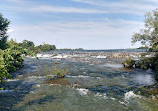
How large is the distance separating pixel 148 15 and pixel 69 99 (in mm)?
19965

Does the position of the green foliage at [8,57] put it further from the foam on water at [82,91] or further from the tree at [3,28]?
the tree at [3,28]

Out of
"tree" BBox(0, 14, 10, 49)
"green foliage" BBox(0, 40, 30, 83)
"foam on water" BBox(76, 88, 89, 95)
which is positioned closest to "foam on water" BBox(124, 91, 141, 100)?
"foam on water" BBox(76, 88, 89, 95)

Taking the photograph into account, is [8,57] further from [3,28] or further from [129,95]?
[3,28]

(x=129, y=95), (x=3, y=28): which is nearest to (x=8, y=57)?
(x=129, y=95)

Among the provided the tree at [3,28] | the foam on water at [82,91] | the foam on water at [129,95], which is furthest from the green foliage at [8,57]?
the tree at [3,28]

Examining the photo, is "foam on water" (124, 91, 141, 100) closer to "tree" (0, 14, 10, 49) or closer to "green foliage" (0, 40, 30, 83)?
"green foliage" (0, 40, 30, 83)

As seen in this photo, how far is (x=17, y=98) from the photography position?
1384 centimetres

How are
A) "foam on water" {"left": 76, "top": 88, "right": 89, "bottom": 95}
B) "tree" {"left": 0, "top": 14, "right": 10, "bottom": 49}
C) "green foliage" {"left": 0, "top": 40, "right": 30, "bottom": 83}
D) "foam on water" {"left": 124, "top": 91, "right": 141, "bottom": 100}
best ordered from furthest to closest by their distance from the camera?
"tree" {"left": 0, "top": 14, "right": 10, "bottom": 49}, "foam on water" {"left": 76, "top": 88, "right": 89, "bottom": 95}, "foam on water" {"left": 124, "top": 91, "right": 141, "bottom": 100}, "green foliage" {"left": 0, "top": 40, "right": 30, "bottom": 83}

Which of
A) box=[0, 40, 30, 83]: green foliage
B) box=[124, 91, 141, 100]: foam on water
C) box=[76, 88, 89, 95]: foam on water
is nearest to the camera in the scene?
box=[0, 40, 30, 83]: green foliage

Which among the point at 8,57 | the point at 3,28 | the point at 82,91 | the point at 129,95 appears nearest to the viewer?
the point at 8,57

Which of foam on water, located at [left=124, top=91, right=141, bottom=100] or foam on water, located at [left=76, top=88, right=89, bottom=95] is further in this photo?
foam on water, located at [left=76, top=88, right=89, bottom=95]

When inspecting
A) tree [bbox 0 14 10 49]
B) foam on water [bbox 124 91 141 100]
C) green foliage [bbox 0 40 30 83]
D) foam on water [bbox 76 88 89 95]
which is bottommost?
foam on water [bbox 124 91 141 100]

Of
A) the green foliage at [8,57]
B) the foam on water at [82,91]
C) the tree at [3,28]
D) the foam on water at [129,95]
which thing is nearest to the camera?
the green foliage at [8,57]

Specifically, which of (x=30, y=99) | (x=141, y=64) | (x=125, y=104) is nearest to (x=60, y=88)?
(x=30, y=99)
